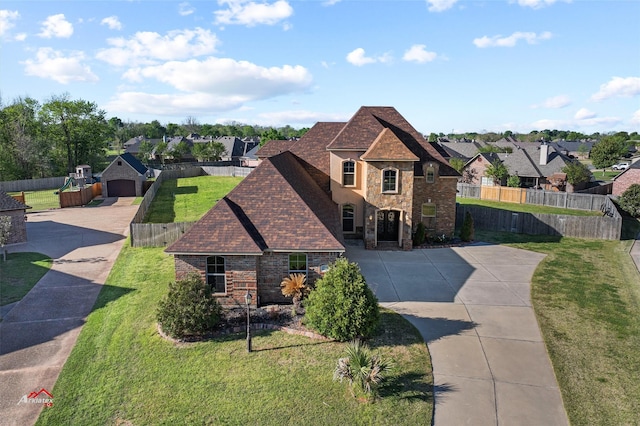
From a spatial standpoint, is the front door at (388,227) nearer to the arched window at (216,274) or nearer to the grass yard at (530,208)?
the arched window at (216,274)

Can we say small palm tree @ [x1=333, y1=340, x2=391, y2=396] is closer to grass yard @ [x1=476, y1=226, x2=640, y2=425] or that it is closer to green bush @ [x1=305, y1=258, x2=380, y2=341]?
green bush @ [x1=305, y1=258, x2=380, y2=341]

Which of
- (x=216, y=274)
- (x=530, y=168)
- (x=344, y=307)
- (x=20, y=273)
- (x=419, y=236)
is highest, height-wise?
(x=530, y=168)

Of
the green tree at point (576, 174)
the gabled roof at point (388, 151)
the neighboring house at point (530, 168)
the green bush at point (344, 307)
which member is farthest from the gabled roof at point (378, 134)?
the neighboring house at point (530, 168)

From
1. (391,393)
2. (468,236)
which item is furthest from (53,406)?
(468,236)

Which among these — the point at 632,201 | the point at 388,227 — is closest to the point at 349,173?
the point at 388,227

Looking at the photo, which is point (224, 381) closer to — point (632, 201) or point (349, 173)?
point (349, 173)

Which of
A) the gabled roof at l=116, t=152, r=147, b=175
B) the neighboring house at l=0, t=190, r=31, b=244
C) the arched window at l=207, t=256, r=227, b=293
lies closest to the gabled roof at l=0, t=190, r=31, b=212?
the neighboring house at l=0, t=190, r=31, b=244
